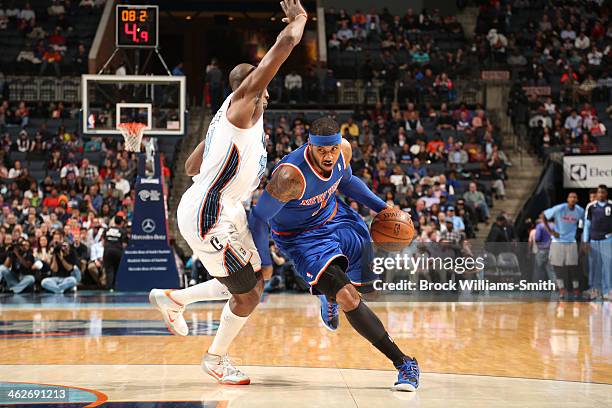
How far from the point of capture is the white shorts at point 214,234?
5852 mm

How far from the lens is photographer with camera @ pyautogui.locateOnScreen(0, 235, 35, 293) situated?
15.1 m

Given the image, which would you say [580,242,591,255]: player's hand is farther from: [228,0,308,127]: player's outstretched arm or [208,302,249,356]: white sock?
[228,0,308,127]: player's outstretched arm

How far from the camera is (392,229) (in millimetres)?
6508

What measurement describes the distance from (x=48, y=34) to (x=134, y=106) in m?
11.1

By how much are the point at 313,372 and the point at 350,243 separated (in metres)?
0.97

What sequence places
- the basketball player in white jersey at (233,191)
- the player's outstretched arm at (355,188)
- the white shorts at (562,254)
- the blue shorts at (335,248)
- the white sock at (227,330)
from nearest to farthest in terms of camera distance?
the basketball player in white jersey at (233,191)
the blue shorts at (335,248)
the white sock at (227,330)
the player's outstretched arm at (355,188)
the white shorts at (562,254)

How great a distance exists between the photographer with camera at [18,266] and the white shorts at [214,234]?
9.96 meters

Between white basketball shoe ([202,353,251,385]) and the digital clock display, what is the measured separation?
33.0 feet

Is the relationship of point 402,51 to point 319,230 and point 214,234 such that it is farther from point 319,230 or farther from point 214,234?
point 214,234

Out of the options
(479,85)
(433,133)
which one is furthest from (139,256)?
(479,85)

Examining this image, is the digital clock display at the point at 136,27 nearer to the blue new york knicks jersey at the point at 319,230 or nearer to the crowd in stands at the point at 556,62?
the crowd in stands at the point at 556,62

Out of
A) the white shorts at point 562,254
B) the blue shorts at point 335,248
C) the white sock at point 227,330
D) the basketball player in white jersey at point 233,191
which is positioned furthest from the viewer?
the white shorts at point 562,254

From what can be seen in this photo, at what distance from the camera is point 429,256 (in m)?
14.1

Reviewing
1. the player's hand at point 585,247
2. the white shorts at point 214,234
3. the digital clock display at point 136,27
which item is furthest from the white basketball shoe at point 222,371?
the digital clock display at point 136,27
